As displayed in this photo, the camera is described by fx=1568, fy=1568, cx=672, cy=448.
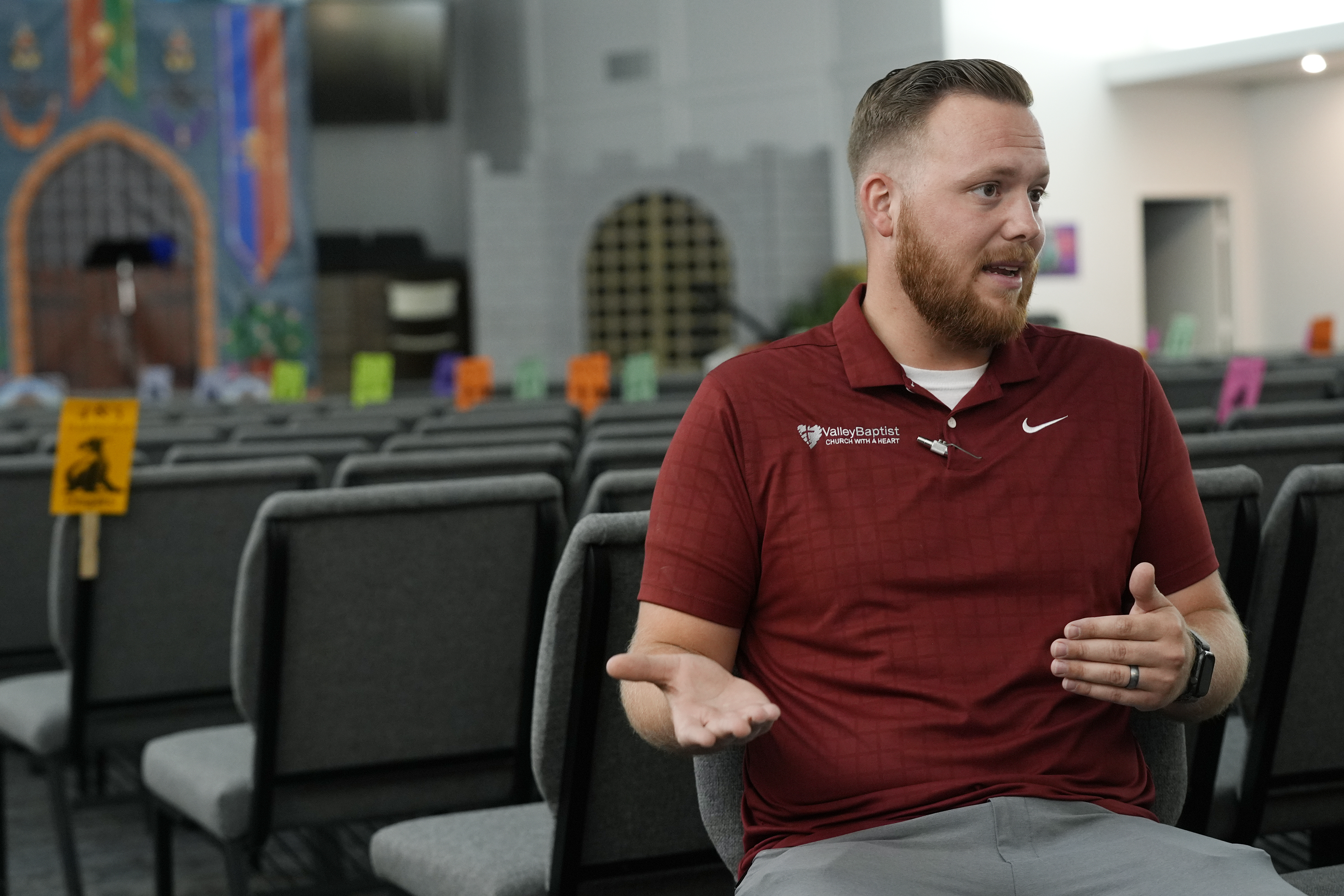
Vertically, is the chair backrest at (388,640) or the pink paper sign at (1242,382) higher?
the pink paper sign at (1242,382)

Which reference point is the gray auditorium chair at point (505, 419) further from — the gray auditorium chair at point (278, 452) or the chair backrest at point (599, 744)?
the chair backrest at point (599, 744)

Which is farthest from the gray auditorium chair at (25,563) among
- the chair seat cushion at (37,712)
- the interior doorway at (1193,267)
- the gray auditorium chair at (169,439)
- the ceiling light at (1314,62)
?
the interior doorway at (1193,267)

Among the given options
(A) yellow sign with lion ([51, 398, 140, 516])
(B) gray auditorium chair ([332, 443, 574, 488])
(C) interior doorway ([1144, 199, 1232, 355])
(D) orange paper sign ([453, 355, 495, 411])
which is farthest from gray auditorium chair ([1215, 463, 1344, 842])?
(C) interior doorway ([1144, 199, 1232, 355])

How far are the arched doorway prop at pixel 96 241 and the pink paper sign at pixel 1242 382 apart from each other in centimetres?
1452

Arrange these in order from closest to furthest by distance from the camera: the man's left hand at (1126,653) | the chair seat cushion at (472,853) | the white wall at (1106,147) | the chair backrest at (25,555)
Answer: the man's left hand at (1126,653), the chair seat cushion at (472,853), the chair backrest at (25,555), the white wall at (1106,147)

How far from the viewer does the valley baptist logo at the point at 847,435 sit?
1633mm

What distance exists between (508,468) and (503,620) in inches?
27.7

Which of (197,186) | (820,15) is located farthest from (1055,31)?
(197,186)

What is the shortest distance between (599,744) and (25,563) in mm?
1953

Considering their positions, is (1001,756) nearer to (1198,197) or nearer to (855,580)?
(855,580)

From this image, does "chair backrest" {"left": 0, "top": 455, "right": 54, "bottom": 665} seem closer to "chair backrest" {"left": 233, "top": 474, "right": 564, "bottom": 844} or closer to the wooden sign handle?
the wooden sign handle

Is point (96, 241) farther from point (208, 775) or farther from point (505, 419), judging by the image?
point (208, 775)

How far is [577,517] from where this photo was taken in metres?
3.21

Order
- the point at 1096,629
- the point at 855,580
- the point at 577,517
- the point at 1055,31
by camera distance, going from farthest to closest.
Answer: the point at 1055,31, the point at 577,517, the point at 855,580, the point at 1096,629
